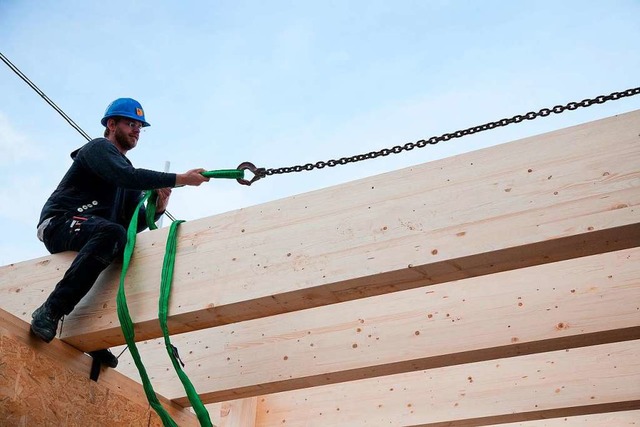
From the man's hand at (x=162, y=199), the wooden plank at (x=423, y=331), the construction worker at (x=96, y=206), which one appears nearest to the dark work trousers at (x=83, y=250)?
the construction worker at (x=96, y=206)

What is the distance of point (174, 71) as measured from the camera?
22.6ft

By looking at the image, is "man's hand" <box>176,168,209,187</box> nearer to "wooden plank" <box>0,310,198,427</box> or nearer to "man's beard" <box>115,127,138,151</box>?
"man's beard" <box>115,127,138,151</box>

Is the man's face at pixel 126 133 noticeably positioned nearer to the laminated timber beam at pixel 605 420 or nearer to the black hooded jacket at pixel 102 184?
the black hooded jacket at pixel 102 184

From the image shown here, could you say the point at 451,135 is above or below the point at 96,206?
above

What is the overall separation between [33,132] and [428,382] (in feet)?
12.3

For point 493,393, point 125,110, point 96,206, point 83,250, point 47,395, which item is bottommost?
point 493,393

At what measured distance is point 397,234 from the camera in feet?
9.61

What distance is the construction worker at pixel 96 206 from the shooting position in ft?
10.7

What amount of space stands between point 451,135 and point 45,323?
1.85 metres

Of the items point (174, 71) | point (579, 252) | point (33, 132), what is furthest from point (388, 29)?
point (579, 252)

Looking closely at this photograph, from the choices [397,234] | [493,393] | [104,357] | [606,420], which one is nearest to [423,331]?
[493,393]

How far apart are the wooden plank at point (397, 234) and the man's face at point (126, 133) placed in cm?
63

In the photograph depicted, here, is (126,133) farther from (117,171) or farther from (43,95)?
(43,95)

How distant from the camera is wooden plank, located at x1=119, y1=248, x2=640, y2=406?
359cm
